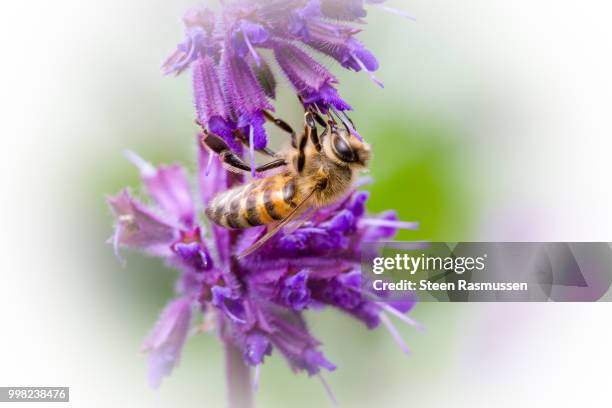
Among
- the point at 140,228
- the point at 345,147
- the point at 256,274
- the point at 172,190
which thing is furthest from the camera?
the point at 172,190

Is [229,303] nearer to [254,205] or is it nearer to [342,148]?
[254,205]

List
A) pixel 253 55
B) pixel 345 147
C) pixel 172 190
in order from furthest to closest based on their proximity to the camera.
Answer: pixel 172 190 < pixel 345 147 < pixel 253 55

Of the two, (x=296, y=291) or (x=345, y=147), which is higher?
(x=345, y=147)

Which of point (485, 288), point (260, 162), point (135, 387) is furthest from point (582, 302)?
point (135, 387)

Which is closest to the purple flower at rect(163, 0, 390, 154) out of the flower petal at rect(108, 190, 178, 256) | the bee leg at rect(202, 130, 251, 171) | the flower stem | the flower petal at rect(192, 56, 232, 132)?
the flower petal at rect(192, 56, 232, 132)

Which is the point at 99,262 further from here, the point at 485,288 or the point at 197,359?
the point at 485,288

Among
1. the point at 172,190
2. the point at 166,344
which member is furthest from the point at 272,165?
the point at 166,344
